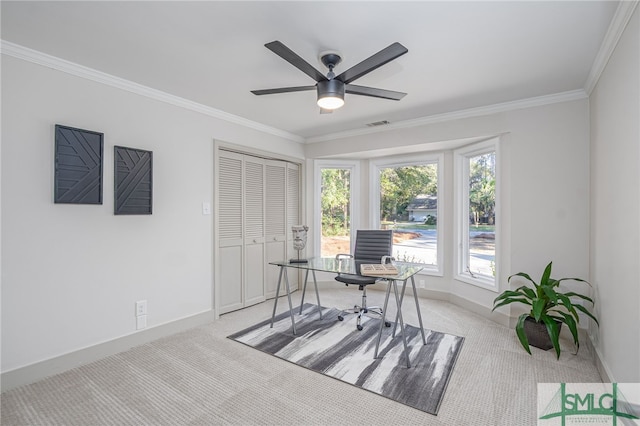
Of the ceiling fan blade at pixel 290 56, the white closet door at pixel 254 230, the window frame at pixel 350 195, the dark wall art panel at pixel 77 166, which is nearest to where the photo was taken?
the ceiling fan blade at pixel 290 56

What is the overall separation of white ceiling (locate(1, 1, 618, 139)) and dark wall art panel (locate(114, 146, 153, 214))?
698 millimetres

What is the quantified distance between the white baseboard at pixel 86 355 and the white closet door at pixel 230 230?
513mm

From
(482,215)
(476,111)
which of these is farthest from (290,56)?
(482,215)

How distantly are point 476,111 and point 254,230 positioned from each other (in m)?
3.21

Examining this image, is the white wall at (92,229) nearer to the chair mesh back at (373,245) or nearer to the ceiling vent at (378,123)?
the chair mesh back at (373,245)

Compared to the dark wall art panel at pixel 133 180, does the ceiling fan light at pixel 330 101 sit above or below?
→ above

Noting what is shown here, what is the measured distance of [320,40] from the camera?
213cm

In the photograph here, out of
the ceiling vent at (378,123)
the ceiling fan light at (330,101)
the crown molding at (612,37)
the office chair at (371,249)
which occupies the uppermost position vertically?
the ceiling vent at (378,123)

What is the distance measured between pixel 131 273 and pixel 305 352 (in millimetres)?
1811

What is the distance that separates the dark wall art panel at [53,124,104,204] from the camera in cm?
240

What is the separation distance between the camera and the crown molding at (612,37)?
1.77 meters

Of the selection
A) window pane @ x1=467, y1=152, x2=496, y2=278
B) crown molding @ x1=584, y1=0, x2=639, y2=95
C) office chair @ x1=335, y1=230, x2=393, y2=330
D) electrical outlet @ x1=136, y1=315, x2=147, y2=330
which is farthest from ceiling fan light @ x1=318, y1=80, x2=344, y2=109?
electrical outlet @ x1=136, y1=315, x2=147, y2=330

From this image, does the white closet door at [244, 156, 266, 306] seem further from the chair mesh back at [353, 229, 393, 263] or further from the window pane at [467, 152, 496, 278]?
the window pane at [467, 152, 496, 278]

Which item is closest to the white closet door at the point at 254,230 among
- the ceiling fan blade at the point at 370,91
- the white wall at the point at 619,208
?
the ceiling fan blade at the point at 370,91
